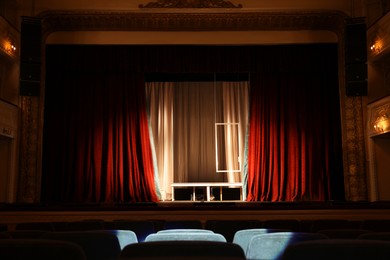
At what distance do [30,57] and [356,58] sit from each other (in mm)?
7406

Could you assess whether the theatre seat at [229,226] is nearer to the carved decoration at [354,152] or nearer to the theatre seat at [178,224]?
the theatre seat at [178,224]

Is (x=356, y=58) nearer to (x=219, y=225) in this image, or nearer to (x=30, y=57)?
(x=219, y=225)

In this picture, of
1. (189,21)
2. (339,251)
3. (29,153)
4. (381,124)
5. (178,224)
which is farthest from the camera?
(189,21)

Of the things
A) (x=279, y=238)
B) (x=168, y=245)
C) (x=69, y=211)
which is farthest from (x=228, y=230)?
(x=69, y=211)

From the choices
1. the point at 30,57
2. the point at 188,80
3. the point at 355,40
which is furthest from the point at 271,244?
the point at 188,80

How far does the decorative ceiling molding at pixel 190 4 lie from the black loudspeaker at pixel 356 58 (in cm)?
275

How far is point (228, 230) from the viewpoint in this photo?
479 cm

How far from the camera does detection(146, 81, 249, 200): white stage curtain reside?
13.9 m

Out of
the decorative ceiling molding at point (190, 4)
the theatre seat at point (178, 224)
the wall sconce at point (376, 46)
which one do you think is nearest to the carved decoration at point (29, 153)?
the decorative ceiling molding at point (190, 4)

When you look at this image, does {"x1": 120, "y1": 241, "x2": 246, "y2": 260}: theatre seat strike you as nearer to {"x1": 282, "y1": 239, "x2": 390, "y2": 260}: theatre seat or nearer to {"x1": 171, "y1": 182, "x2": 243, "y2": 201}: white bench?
{"x1": 282, "y1": 239, "x2": 390, "y2": 260}: theatre seat

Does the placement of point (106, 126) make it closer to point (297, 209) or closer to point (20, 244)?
point (297, 209)

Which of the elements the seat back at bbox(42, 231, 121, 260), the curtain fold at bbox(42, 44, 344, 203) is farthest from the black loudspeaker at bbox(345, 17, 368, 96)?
the seat back at bbox(42, 231, 121, 260)

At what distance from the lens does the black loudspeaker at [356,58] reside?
1056 cm

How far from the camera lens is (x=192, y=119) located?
1409 cm
